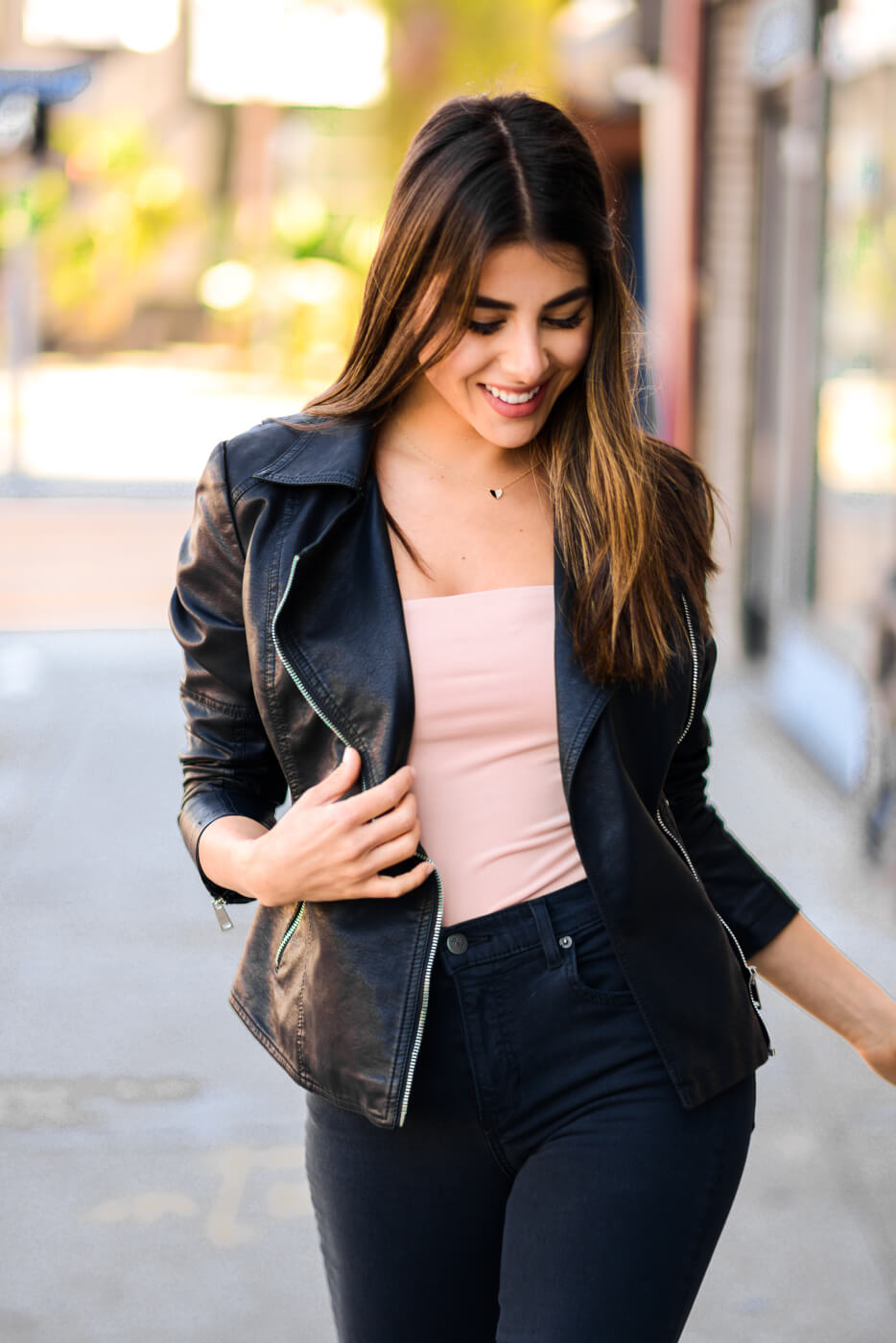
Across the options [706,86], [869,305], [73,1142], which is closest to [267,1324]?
[73,1142]

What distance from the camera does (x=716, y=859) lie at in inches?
84.0

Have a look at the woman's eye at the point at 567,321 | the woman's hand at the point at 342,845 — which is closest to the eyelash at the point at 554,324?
the woman's eye at the point at 567,321

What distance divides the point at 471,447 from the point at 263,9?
3708 centimetres

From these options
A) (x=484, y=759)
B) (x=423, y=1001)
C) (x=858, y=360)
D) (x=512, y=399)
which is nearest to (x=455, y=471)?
(x=512, y=399)

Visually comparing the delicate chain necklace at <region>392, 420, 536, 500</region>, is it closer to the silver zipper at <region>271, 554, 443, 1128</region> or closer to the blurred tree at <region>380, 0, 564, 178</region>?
the silver zipper at <region>271, 554, 443, 1128</region>

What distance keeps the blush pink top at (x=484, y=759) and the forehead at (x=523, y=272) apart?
1.09 feet

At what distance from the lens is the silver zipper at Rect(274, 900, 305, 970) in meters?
1.98

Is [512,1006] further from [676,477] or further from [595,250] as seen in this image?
[595,250]

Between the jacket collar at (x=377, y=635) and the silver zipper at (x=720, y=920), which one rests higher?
the jacket collar at (x=377, y=635)

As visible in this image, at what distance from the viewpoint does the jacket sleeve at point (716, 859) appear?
6.90ft

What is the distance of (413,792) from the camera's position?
75.2 inches

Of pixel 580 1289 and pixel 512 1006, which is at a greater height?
pixel 512 1006

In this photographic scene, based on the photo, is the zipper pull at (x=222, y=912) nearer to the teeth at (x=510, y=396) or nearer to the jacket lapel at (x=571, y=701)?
the jacket lapel at (x=571, y=701)

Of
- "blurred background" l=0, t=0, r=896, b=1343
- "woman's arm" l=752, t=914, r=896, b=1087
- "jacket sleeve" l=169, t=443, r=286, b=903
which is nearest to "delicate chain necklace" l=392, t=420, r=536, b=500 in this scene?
"jacket sleeve" l=169, t=443, r=286, b=903
